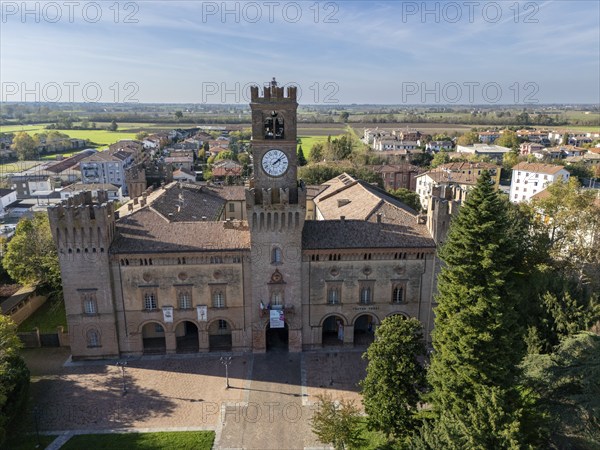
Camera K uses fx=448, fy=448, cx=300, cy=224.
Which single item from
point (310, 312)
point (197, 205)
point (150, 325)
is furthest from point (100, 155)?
point (310, 312)

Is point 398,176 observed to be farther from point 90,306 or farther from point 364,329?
point 90,306

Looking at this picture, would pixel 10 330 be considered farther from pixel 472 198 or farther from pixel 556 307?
pixel 556 307

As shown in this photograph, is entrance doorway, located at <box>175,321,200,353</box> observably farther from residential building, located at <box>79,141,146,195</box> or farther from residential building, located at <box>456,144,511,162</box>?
residential building, located at <box>456,144,511,162</box>

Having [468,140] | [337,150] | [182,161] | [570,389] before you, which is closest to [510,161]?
[337,150]

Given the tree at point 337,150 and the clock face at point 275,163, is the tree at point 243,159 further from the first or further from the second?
the clock face at point 275,163

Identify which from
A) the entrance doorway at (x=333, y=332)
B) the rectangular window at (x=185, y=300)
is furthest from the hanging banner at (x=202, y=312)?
the entrance doorway at (x=333, y=332)

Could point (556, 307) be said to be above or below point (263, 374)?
above
